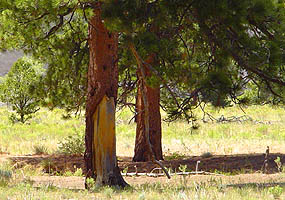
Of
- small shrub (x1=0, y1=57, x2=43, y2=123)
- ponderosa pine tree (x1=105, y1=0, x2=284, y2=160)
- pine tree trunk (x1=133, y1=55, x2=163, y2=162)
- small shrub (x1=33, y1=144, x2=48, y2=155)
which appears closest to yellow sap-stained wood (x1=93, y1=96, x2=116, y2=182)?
ponderosa pine tree (x1=105, y1=0, x2=284, y2=160)

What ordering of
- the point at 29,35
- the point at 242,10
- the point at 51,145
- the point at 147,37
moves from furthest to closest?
the point at 51,145 < the point at 29,35 < the point at 147,37 < the point at 242,10

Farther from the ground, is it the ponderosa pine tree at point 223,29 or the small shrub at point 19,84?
the small shrub at point 19,84

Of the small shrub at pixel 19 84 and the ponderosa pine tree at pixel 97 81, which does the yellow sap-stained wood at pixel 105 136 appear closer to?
the ponderosa pine tree at pixel 97 81

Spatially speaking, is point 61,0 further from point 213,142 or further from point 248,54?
point 213,142

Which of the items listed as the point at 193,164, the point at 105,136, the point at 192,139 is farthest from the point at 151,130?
the point at 192,139

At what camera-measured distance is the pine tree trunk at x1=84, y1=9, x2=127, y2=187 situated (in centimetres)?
850

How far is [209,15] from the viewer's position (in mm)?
7887

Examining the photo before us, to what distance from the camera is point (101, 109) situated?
8586 mm

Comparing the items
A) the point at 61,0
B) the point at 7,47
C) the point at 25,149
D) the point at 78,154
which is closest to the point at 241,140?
the point at 78,154

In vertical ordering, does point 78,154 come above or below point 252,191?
above

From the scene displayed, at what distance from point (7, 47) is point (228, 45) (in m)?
7.06

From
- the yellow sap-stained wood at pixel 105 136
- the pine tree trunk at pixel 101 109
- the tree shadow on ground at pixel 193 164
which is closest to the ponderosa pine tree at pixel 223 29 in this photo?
the pine tree trunk at pixel 101 109

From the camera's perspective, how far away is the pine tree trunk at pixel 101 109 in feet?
27.9

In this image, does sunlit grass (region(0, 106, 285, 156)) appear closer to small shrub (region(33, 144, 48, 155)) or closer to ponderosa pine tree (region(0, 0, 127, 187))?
small shrub (region(33, 144, 48, 155))
